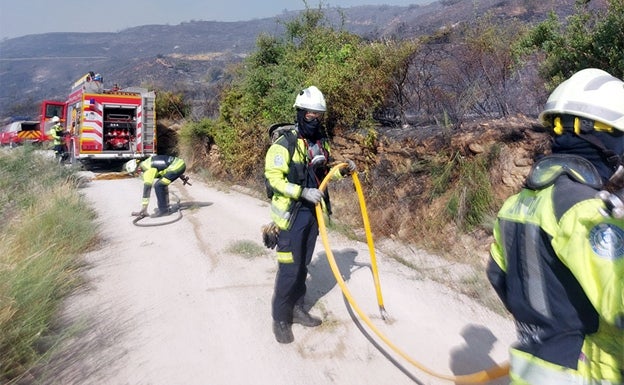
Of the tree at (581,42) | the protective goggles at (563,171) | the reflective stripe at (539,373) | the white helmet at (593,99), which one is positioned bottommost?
the reflective stripe at (539,373)

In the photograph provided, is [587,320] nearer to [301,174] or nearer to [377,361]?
[377,361]

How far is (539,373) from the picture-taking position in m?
1.56

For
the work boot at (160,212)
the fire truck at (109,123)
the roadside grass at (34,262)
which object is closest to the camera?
the roadside grass at (34,262)

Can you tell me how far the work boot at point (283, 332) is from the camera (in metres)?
3.74

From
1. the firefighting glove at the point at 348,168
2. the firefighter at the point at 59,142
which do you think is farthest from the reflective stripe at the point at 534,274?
the firefighter at the point at 59,142

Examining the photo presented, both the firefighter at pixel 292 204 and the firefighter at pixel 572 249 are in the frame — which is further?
the firefighter at pixel 292 204

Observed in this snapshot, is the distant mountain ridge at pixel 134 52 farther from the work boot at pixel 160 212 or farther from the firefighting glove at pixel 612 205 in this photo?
the firefighting glove at pixel 612 205

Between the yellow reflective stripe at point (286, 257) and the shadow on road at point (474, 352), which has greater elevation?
the yellow reflective stripe at point (286, 257)

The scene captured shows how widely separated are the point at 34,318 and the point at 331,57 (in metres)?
7.87

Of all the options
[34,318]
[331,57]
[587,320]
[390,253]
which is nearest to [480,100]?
[390,253]

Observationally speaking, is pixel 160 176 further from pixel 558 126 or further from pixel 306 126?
pixel 558 126

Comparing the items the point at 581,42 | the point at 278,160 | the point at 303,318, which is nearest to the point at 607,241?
the point at 278,160

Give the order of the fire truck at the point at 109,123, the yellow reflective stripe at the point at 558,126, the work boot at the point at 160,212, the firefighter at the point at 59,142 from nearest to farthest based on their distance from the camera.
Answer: the yellow reflective stripe at the point at 558,126 < the work boot at the point at 160,212 < the fire truck at the point at 109,123 < the firefighter at the point at 59,142

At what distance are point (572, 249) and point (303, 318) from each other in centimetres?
303
